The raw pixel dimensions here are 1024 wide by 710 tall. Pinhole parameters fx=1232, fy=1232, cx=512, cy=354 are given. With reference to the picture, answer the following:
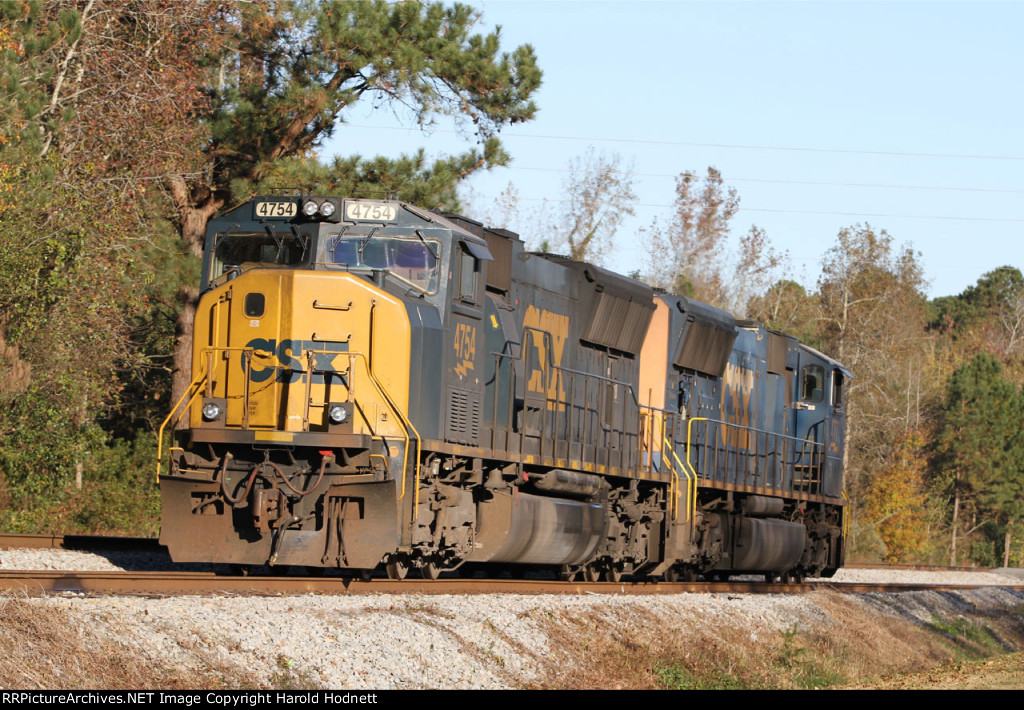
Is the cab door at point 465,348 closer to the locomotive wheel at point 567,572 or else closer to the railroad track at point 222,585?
the railroad track at point 222,585

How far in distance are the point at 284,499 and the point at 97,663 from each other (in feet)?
13.5

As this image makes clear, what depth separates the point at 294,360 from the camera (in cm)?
1131

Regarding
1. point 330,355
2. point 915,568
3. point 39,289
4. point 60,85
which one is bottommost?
point 915,568

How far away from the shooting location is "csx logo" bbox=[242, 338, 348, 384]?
11305 mm

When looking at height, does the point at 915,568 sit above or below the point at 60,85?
below

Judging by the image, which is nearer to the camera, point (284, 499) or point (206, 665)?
point (206, 665)

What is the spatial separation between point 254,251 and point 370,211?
4.03 feet

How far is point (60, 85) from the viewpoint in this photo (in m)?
19.8

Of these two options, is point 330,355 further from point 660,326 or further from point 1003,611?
point 1003,611

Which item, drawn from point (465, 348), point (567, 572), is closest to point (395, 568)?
point (465, 348)

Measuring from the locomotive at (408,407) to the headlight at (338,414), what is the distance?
0.03 metres

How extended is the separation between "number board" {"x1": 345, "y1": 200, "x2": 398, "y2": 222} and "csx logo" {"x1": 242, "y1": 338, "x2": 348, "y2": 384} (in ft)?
4.53

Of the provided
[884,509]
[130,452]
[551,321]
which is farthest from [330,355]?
[884,509]

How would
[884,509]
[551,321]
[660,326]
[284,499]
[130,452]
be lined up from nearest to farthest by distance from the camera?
[284,499], [551,321], [660,326], [130,452], [884,509]
